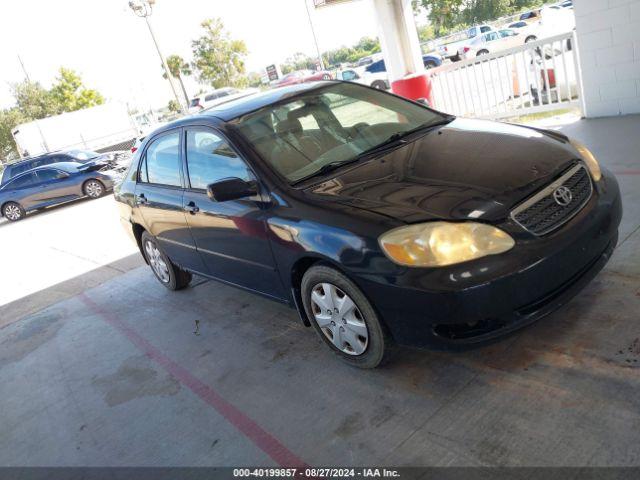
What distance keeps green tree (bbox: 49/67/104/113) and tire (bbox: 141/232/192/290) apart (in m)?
46.7

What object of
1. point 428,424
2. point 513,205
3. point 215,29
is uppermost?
point 215,29

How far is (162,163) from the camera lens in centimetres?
462

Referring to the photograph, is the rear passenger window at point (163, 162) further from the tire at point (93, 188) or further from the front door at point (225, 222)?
the tire at point (93, 188)

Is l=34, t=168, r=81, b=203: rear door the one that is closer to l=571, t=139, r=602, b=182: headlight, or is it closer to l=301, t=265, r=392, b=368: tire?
l=301, t=265, r=392, b=368: tire

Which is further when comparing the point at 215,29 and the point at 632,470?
the point at 215,29

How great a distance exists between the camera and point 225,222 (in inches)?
149

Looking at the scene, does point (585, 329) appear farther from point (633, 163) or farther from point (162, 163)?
point (162, 163)

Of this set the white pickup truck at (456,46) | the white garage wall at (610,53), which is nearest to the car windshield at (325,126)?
the white garage wall at (610,53)

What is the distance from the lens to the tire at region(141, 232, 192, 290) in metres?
5.38

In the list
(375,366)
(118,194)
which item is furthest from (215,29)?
(375,366)

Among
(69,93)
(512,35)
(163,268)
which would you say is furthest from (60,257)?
(69,93)

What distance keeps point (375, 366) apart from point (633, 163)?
3.87 metres

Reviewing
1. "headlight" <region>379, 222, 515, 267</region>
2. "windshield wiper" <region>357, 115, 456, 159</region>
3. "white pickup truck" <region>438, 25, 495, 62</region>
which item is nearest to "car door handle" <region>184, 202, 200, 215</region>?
"windshield wiper" <region>357, 115, 456, 159</region>

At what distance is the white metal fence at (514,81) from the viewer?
25.6 feet
